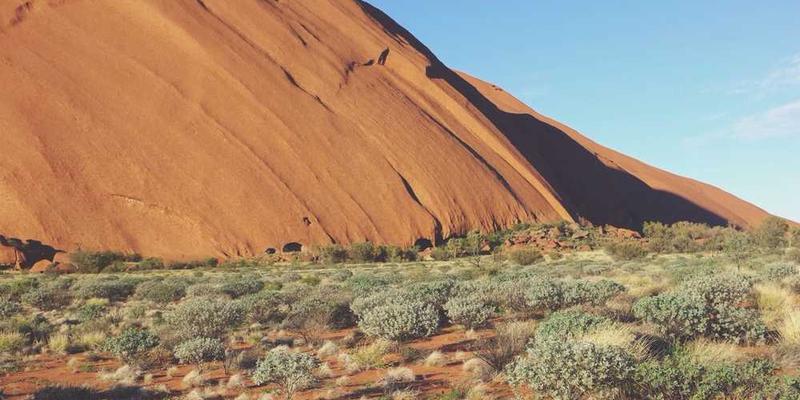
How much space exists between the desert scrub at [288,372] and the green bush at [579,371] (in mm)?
2318

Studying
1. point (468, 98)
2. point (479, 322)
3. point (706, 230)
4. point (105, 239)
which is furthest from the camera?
point (468, 98)

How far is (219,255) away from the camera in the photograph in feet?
97.8

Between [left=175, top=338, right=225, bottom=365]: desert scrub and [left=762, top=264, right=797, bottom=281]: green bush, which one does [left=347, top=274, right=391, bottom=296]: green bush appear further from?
[left=762, top=264, right=797, bottom=281]: green bush

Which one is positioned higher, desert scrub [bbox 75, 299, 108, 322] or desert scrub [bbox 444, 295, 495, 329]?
desert scrub [bbox 444, 295, 495, 329]

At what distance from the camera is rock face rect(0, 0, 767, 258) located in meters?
30.8

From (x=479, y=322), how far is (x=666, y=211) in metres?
63.6

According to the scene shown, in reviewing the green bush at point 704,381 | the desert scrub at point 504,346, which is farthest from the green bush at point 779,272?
the green bush at point 704,381

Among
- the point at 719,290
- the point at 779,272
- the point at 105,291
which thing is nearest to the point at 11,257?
the point at 105,291

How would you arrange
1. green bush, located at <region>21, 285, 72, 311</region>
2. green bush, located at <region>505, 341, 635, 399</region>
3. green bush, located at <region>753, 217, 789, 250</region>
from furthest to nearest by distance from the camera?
1. green bush, located at <region>753, 217, 789, 250</region>
2. green bush, located at <region>21, 285, 72, 311</region>
3. green bush, located at <region>505, 341, 635, 399</region>

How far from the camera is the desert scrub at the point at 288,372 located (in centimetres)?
601

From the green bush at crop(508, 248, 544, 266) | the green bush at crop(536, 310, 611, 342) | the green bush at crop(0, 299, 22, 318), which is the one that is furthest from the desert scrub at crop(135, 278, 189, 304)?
the green bush at crop(508, 248, 544, 266)

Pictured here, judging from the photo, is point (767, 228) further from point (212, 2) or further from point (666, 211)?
point (212, 2)

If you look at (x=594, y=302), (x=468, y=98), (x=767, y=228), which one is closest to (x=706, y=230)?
(x=767, y=228)

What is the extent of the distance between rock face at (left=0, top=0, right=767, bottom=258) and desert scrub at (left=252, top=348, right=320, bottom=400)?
2489 centimetres
